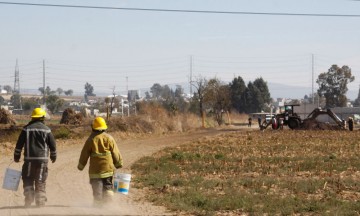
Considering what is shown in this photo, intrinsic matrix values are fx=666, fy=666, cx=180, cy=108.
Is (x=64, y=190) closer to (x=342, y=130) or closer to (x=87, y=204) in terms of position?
(x=87, y=204)

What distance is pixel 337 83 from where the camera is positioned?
447ft

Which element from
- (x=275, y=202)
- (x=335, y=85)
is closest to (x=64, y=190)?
(x=275, y=202)

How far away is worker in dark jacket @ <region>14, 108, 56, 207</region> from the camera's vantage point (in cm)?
1294

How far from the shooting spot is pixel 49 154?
13.4 m

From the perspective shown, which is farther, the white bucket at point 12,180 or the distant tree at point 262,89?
the distant tree at point 262,89

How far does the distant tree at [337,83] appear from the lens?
444ft

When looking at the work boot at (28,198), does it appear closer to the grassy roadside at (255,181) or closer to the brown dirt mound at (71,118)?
the grassy roadside at (255,181)

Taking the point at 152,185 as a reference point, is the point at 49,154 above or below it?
above

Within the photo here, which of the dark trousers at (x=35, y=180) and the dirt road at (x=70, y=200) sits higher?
the dark trousers at (x=35, y=180)

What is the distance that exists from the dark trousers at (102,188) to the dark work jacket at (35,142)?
124 cm

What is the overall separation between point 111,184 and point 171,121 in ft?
140

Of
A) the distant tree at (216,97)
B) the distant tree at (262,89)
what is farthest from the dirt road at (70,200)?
the distant tree at (262,89)

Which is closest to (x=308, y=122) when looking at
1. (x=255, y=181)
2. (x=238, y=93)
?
(x=255, y=181)

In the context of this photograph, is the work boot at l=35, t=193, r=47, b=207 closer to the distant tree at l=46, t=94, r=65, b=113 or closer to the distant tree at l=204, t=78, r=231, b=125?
the distant tree at l=204, t=78, r=231, b=125
